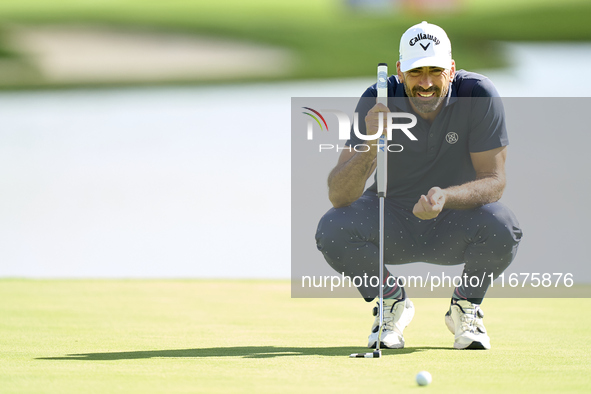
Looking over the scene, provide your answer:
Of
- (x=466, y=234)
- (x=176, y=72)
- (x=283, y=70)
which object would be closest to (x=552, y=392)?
(x=466, y=234)

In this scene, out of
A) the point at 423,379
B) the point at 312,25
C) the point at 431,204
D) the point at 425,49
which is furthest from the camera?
the point at 312,25

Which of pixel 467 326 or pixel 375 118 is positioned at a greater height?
pixel 375 118

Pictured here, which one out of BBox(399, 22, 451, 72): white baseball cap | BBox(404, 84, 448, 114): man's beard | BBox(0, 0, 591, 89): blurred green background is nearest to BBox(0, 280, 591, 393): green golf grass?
BBox(404, 84, 448, 114): man's beard

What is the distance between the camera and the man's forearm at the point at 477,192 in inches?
106

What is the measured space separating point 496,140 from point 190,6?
30.7 ft

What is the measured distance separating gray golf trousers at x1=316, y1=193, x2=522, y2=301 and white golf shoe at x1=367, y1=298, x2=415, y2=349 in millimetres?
91

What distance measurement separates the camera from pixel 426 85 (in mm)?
2713

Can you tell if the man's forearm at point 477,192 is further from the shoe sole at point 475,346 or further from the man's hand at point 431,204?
the shoe sole at point 475,346

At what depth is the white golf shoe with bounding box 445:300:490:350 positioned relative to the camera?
2676 mm

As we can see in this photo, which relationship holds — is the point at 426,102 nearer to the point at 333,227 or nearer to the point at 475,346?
the point at 333,227

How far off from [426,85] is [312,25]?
8418 mm

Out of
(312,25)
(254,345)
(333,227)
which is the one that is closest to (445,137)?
(333,227)

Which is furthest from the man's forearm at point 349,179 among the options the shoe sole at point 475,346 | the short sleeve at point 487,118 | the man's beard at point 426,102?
the shoe sole at point 475,346

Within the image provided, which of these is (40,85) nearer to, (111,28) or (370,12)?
(111,28)
